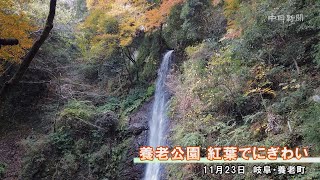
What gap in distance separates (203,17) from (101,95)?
7.40 meters

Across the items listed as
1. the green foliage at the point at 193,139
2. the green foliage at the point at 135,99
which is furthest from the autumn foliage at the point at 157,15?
the green foliage at the point at 193,139

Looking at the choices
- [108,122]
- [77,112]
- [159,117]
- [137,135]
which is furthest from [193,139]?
[77,112]

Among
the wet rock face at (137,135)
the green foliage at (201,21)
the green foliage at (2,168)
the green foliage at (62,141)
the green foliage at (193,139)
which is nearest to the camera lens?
the green foliage at (193,139)

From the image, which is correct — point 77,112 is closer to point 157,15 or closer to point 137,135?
point 137,135

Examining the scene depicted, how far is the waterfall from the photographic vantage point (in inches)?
404

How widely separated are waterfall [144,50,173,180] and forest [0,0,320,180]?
24cm

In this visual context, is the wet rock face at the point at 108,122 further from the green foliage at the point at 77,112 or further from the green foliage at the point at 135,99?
the green foliage at the point at 135,99

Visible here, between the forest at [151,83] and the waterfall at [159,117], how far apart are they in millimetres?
245

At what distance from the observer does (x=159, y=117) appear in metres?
11.9

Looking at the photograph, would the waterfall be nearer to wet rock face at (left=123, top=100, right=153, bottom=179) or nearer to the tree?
wet rock face at (left=123, top=100, right=153, bottom=179)

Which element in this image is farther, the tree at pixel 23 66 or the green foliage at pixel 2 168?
the green foliage at pixel 2 168

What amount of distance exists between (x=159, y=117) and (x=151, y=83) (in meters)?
3.34

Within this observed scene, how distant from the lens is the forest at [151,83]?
6496 mm

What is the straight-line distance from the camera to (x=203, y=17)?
11.9 m
